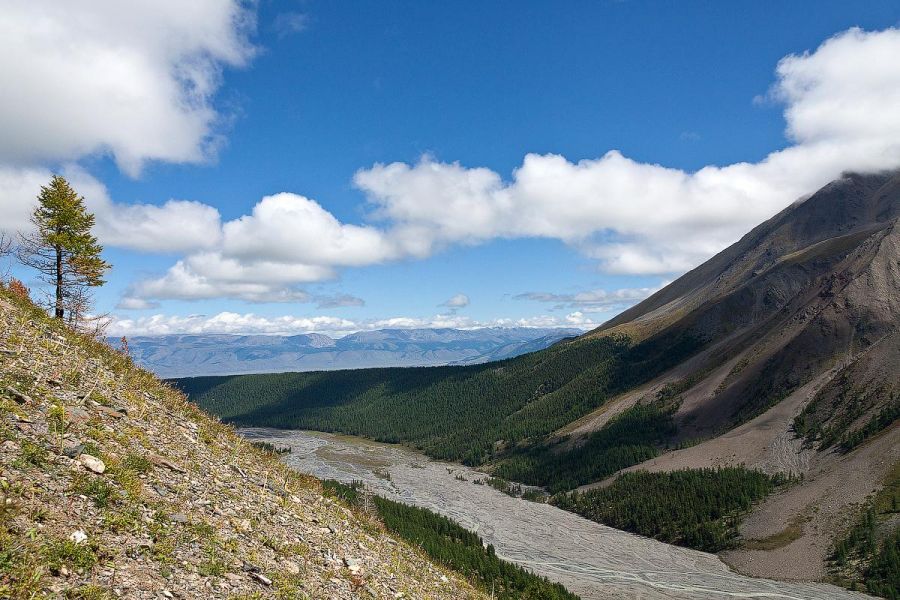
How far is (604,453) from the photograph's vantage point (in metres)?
174

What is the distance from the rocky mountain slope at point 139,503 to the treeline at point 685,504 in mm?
107762

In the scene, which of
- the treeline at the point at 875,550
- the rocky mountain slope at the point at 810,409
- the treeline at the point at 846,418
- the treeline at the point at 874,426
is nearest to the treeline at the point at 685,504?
the rocky mountain slope at the point at 810,409

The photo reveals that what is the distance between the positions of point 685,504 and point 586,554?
35.3m

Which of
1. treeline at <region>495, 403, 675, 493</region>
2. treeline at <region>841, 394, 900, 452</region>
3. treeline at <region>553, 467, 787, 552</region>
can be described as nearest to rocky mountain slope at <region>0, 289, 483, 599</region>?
treeline at <region>553, 467, 787, 552</region>

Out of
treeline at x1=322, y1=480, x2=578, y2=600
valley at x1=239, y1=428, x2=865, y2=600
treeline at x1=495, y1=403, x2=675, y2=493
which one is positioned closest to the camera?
treeline at x1=322, y1=480, x2=578, y2=600

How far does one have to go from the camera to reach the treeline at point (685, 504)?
351 feet

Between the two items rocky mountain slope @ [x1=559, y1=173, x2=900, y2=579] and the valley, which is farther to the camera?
rocky mountain slope @ [x1=559, y1=173, x2=900, y2=579]

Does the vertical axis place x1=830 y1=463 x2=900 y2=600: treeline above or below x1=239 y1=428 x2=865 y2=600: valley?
above

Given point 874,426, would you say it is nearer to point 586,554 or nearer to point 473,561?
point 586,554

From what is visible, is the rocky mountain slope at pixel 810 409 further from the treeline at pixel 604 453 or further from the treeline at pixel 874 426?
the treeline at pixel 604 453

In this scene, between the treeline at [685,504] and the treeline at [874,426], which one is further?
the treeline at [685,504]

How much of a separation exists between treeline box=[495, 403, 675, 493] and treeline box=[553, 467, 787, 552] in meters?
22.1

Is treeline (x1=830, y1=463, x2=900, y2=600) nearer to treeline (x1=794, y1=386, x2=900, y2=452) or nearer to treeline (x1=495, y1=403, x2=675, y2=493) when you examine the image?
treeline (x1=794, y1=386, x2=900, y2=452)

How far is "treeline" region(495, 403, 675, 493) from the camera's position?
534ft
